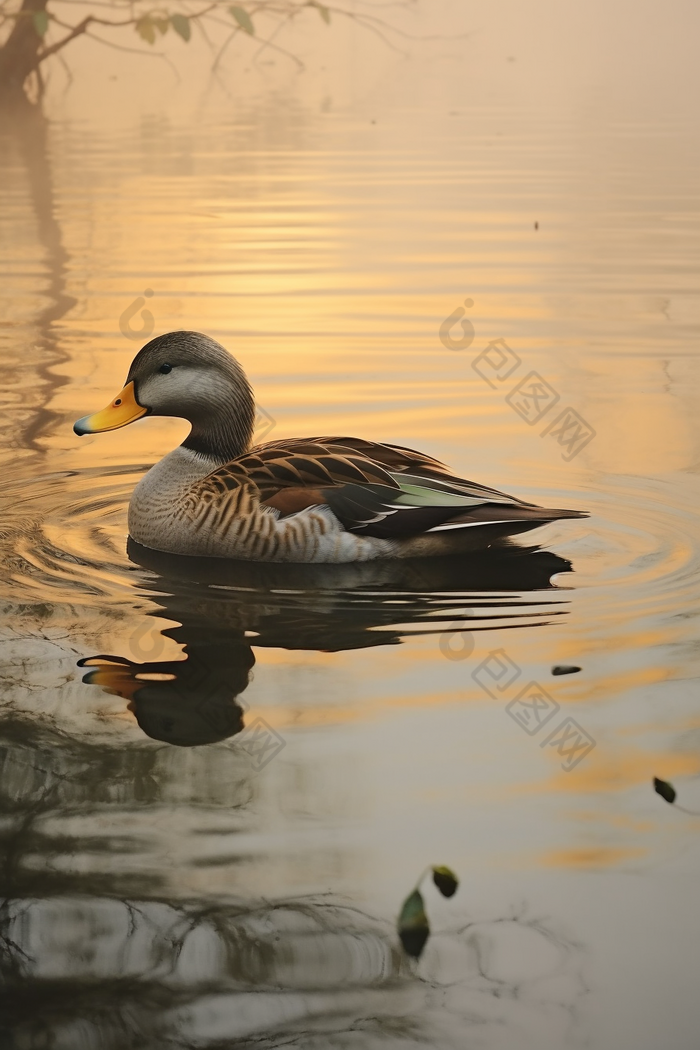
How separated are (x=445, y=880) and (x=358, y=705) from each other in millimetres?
1260

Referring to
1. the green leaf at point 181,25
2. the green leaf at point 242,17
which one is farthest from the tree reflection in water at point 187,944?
the green leaf at point 181,25

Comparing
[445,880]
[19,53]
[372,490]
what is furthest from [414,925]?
[19,53]

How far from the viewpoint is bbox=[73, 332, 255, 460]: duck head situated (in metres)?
7.42

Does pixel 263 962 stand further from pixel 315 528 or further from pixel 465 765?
pixel 315 528

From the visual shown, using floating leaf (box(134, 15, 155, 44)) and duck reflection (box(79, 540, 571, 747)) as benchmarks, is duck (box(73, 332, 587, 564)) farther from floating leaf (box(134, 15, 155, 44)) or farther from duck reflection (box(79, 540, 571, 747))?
floating leaf (box(134, 15, 155, 44))

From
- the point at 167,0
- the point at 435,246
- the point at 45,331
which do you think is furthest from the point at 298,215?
the point at 167,0

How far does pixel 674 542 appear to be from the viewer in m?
7.11

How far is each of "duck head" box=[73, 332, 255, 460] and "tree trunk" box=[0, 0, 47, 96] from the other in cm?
2005

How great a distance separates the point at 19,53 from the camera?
103 feet

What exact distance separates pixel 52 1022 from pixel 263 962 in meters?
0.52

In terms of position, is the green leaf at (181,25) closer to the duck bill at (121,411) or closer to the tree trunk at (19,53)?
the duck bill at (121,411)

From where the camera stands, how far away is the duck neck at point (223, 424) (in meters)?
7.48

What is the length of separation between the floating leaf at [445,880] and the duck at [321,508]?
271cm

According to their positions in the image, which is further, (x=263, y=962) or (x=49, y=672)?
(x=49, y=672)
